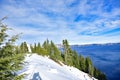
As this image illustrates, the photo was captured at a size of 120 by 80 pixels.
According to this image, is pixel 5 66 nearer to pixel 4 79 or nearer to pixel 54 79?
pixel 4 79

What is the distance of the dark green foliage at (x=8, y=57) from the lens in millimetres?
10695

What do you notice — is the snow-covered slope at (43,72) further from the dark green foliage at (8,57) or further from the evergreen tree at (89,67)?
the evergreen tree at (89,67)

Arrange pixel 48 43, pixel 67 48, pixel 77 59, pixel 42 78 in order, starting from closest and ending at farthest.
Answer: pixel 42 78, pixel 67 48, pixel 77 59, pixel 48 43

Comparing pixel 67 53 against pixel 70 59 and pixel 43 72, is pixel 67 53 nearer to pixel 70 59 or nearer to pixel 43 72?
pixel 70 59

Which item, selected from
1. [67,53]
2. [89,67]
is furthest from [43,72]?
[67,53]

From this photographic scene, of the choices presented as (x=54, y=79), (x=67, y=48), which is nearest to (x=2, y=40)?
(x=54, y=79)

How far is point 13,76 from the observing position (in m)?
11.2

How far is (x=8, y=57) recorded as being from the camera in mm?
10664

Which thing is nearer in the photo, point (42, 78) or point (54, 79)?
point (42, 78)

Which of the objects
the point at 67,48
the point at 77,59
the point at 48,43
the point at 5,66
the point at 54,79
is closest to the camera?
the point at 5,66

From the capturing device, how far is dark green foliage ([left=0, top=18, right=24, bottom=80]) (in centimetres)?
1070

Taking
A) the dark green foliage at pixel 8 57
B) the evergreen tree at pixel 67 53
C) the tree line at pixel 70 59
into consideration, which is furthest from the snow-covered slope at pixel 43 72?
the evergreen tree at pixel 67 53

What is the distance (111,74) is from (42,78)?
70.3 metres

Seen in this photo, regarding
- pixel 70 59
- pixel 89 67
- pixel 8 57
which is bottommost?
pixel 89 67
